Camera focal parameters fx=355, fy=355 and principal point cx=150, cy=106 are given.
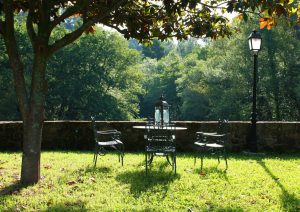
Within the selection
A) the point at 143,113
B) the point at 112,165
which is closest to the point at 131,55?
the point at 143,113

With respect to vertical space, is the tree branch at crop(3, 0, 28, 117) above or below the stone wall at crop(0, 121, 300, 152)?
above

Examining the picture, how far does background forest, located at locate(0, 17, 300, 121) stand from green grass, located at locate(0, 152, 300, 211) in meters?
26.2

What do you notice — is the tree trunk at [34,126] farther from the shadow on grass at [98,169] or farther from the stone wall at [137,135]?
the stone wall at [137,135]

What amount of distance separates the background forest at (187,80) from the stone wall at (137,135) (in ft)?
73.6

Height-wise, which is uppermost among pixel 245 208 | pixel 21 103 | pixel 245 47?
pixel 245 47

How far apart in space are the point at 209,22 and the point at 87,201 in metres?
4.00

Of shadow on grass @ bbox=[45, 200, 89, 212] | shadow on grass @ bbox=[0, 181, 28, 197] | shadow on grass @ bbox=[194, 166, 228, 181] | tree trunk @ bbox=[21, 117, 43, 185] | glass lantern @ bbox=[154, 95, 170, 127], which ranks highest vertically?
glass lantern @ bbox=[154, 95, 170, 127]

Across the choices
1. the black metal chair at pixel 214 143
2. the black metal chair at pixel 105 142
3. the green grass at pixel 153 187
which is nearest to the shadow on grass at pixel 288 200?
the green grass at pixel 153 187

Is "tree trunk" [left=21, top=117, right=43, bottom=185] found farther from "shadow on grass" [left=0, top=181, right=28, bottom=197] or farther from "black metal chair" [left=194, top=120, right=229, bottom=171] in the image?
"black metal chair" [left=194, top=120, right=229, bottom=171]

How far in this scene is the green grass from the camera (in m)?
5.07

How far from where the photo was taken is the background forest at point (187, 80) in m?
34.3

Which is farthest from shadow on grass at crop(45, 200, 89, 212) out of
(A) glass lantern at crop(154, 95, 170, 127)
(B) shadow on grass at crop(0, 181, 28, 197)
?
(A) glass lantern at crop(154, 95, 170, 127)

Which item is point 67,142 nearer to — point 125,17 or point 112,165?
point 112,165

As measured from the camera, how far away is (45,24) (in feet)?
20.6
